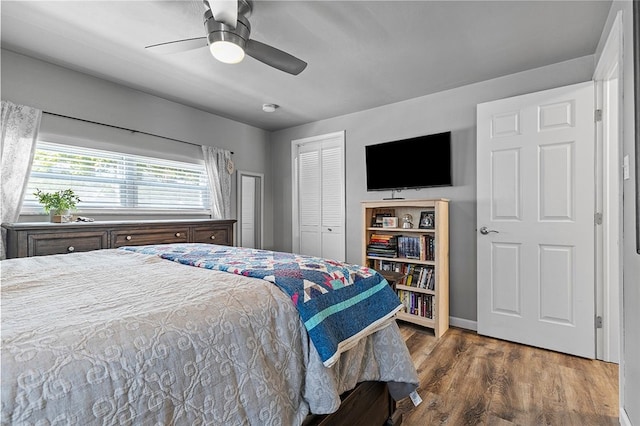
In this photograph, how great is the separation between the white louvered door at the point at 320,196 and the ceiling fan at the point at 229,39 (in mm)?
2263

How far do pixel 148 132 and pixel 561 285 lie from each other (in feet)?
13.9

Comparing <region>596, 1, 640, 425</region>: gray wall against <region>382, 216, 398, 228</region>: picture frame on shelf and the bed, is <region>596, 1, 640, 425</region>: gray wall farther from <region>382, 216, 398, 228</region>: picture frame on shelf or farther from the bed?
<region>382, 216, 398, 228</region>: picture frame on shelf

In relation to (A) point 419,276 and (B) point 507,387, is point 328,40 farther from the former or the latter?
(B) point 507,387

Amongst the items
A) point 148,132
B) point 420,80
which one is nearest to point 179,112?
point 148,132

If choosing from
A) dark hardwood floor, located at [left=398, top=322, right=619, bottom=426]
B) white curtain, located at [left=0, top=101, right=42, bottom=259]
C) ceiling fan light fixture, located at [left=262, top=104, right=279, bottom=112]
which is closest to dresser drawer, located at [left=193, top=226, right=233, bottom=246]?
white curtain, located at [left=0, top=101, right=42, bottom=259]

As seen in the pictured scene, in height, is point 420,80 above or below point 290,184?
above

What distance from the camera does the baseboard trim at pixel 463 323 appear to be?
3.09 m

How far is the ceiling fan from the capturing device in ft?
5.58

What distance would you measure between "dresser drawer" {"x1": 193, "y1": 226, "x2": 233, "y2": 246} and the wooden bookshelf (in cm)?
162

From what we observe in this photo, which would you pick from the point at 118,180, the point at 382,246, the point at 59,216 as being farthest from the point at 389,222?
the point at 59,216

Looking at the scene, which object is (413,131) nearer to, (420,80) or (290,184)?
(420,80)

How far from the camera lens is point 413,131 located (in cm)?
357

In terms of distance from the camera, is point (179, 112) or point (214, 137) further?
point (214, 137)

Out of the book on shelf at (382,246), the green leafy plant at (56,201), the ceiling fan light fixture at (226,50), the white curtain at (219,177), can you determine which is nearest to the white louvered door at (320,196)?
the book on shelf at (382,246)
